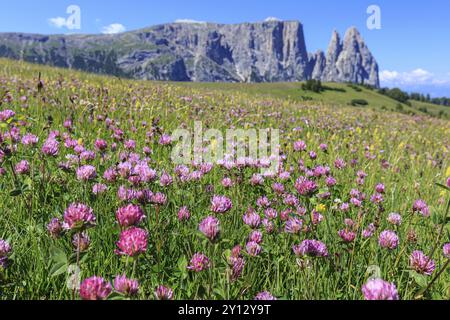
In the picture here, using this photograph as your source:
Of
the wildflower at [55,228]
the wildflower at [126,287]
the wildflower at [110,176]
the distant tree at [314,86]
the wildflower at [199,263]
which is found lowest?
the wildflower at [199,263]

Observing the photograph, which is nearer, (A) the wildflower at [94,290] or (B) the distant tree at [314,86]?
(A) the wildflower at [94,290]

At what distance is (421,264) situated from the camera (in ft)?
7.13

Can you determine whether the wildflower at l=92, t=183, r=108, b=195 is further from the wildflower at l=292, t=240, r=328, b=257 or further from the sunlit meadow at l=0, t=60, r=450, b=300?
the wildflower at l=292, t=240, r=328, b=257

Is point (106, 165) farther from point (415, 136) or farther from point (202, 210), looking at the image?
point (415, 136)

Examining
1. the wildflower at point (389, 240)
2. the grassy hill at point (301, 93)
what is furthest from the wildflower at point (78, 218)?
the grassy hill at point (301, 93)

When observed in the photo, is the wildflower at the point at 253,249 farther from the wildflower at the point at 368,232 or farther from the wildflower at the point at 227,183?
the wildflower at the point at 227,183

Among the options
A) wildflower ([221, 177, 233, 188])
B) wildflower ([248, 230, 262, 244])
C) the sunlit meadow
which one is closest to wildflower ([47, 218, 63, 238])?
the sunlit meadow

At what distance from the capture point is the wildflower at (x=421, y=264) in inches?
84.8

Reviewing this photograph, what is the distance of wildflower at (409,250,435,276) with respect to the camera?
215 centimetres

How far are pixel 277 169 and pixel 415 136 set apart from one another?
367 inches

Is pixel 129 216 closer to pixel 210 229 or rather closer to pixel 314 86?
pixel 210 229

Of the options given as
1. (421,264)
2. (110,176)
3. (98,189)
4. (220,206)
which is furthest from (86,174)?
(421,264)
